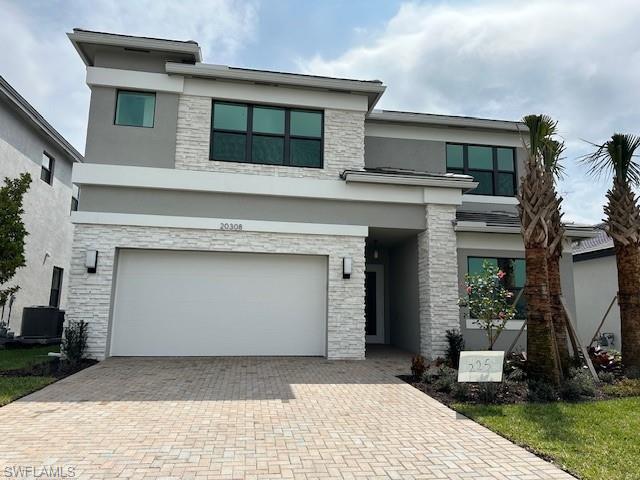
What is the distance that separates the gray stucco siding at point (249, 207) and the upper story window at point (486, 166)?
3354 millimetres

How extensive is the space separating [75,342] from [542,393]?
1002cm

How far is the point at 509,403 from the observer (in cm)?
721

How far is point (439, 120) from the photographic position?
1427 centimetres

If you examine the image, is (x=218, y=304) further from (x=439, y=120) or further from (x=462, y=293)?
(x=439, y=120)

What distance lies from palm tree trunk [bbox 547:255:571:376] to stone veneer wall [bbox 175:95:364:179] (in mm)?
5643

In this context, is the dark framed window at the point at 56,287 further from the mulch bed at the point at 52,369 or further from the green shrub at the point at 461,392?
the green shrub at the point at 461,392

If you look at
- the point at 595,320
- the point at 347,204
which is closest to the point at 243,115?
the point at 347,204

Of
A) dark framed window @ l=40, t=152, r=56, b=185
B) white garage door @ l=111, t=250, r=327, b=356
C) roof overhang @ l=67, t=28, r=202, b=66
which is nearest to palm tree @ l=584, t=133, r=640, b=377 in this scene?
white garage door @ l=111, t=250, r=327, b=356

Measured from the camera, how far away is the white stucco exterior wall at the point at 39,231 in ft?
48.7

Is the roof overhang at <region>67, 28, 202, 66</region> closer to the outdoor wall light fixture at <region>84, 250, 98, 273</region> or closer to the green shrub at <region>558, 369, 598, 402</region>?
the outdoor wall light fixture at <region>84, 250, 98, 273</region>

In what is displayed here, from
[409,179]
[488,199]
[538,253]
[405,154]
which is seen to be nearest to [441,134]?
[405,154]

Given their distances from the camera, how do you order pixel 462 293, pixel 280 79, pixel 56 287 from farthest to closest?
pixel 56 287 < pixel 462 293 < pixel 280 79

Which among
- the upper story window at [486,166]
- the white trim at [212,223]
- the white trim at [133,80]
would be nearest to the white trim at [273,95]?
the white trim at [133,80]

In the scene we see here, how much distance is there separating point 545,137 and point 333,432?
7468 millimetres
